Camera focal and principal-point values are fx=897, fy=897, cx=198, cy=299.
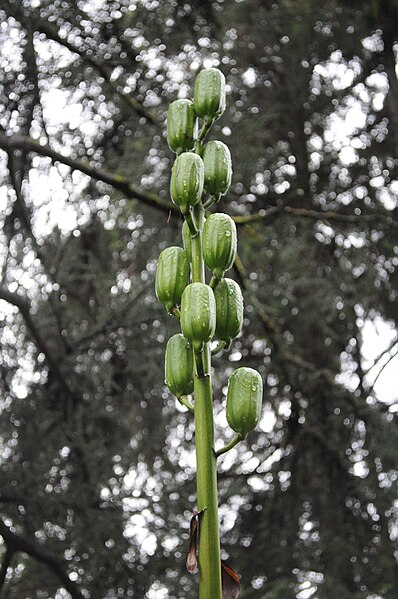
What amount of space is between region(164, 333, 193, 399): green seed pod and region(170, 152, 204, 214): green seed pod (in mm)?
202

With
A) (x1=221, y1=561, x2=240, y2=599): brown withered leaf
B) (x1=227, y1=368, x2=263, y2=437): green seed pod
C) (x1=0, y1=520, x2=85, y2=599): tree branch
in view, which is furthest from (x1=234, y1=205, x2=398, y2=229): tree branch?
(x1=221, y1=561, x2=240, y2=599): brown withered leaf

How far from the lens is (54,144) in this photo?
13.0 ft

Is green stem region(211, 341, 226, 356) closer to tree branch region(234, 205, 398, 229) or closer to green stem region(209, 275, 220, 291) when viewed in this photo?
green stem region(209, 275, 220, 291)

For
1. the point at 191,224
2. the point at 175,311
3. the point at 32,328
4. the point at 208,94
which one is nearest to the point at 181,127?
the point at 208,94

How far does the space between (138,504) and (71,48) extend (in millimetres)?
1865

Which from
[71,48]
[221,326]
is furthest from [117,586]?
[221,326]

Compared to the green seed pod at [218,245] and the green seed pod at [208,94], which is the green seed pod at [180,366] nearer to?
the green seed pod at [218,245]

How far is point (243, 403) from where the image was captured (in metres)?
1.26

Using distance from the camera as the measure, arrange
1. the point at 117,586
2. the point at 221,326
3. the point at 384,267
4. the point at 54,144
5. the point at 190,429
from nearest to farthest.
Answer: the point at 221,326, the point at 117,586, the point at 54,144, the point at 384,267, the point at 190,429

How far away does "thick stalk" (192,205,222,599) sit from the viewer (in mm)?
1104

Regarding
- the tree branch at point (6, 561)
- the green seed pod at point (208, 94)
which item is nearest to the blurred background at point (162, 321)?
the tree branch at point (6, 561)

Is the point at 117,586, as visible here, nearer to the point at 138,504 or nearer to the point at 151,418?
the point at 138,504

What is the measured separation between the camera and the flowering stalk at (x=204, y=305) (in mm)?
1127

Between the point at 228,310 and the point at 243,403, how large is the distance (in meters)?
0.14
